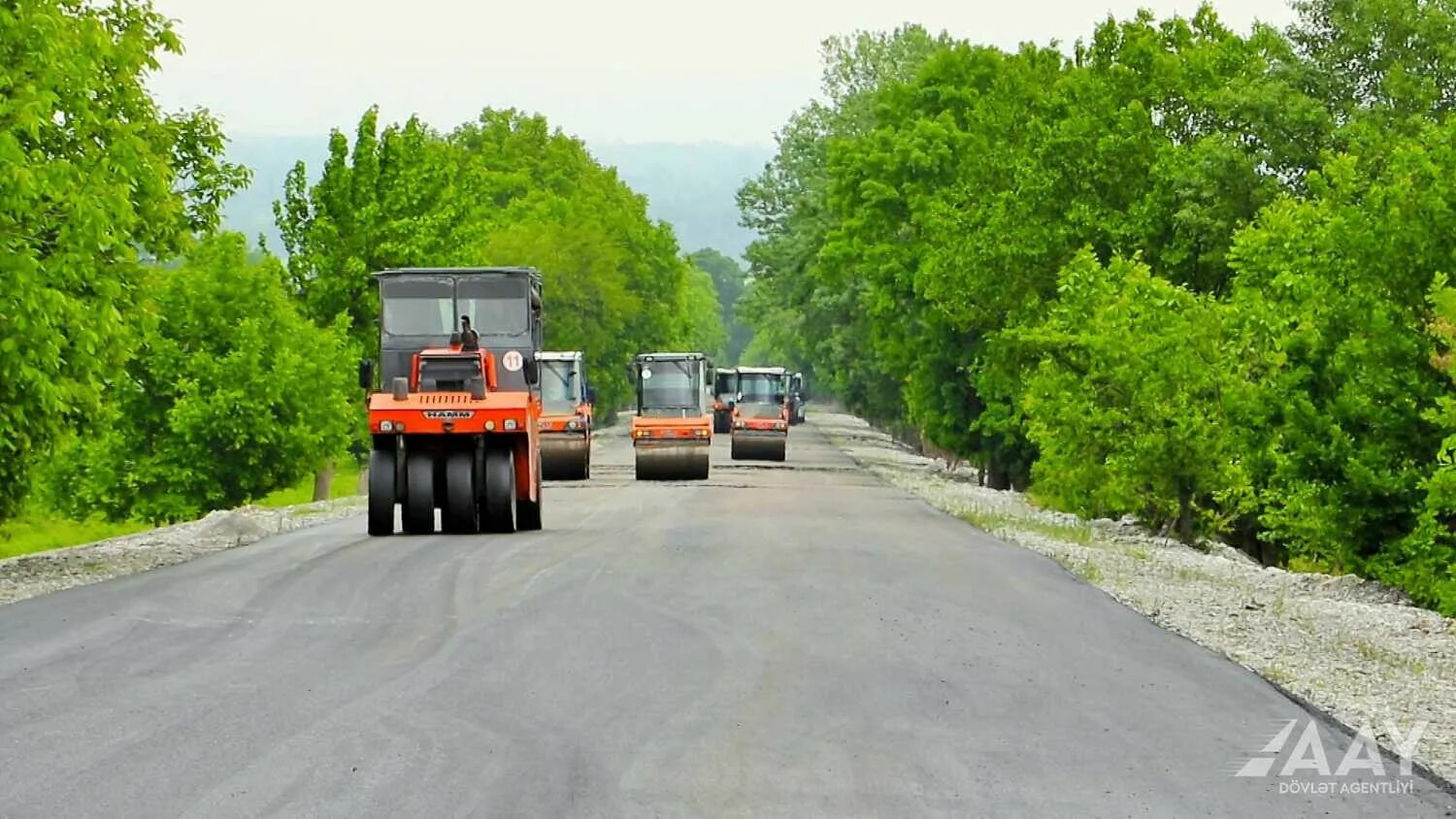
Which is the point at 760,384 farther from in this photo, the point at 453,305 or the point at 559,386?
the point at 453,305

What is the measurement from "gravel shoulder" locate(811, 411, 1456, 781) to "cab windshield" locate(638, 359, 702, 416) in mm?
11743

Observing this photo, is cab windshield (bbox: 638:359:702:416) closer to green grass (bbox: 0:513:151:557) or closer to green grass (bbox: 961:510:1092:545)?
green grass (bbox: 961:510:1092:545)

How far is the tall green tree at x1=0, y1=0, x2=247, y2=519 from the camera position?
63.3 feet

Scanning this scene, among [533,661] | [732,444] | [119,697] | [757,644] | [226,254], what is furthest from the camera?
[732,444]

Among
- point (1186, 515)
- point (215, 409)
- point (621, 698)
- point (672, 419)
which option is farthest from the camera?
point (215, 409)

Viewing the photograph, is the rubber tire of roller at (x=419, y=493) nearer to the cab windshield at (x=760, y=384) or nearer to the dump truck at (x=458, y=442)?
the dump truck at (x=458, y=442)

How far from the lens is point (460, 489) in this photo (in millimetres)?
25641

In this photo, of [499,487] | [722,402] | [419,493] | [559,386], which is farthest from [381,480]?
[722,402]

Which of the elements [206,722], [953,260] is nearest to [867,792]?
[206,722]

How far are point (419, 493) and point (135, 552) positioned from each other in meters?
3.82

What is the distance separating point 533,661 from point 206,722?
3.06m

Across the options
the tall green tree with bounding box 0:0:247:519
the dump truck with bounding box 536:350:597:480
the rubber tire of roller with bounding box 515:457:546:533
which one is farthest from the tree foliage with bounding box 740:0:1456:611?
the tall green tree with bounding box 0:0:247:519

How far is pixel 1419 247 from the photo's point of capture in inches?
998

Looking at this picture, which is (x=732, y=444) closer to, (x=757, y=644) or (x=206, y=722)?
(x=757, y=644)
